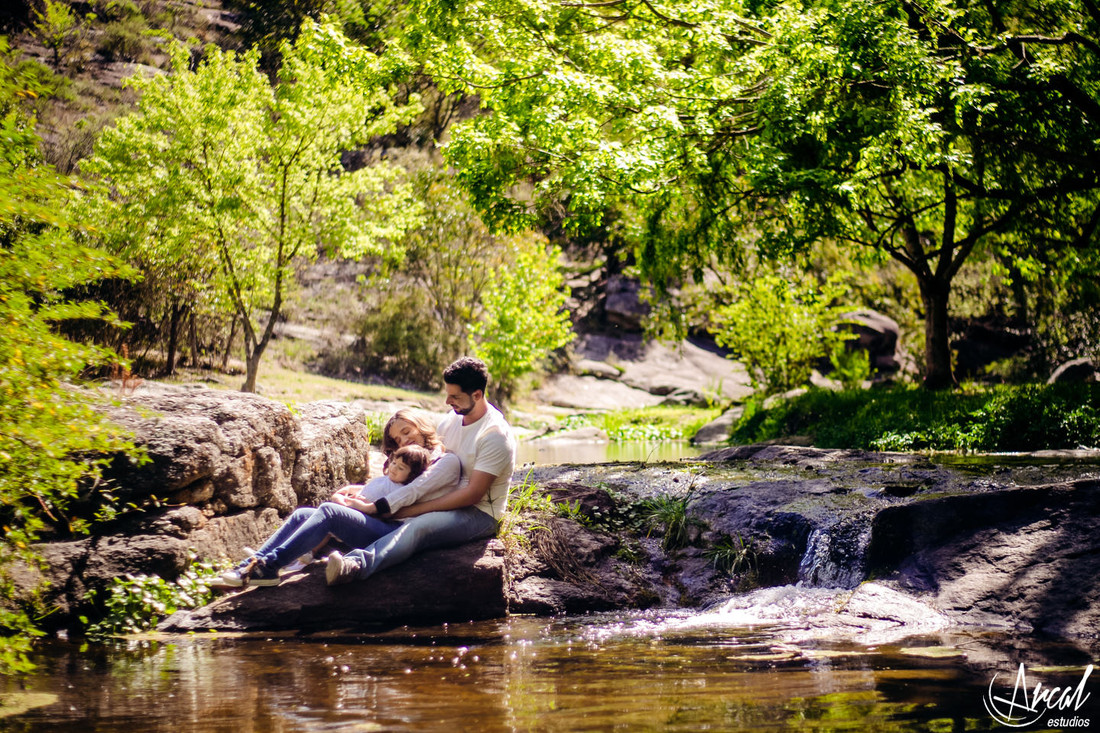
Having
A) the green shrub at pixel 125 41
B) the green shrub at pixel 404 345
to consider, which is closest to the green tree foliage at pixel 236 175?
the green shrub at pixel 404 345

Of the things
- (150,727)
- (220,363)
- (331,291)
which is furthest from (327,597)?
(331,291)

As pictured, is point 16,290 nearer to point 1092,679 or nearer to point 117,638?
point 117,638

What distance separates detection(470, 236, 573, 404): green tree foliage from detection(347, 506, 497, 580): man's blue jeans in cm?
1903

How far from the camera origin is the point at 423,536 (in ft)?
20.3

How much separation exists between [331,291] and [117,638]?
83.9ft

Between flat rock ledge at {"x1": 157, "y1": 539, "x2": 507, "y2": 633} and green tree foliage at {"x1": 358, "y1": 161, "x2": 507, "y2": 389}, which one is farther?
green tree foliage at {"x1": 358, "y1": 161, "x2": 507, "y2": 389}

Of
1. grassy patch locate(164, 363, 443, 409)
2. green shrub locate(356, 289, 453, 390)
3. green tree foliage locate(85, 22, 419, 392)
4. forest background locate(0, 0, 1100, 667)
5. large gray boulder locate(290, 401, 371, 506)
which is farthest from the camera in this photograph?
green shrub locate(356, 289, 453, 390)

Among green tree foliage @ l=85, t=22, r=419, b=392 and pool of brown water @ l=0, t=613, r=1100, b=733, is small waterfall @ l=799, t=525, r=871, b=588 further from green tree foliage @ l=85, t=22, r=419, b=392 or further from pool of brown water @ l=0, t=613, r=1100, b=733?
green tree foliage @ l=85, t=22, r=419, b=392

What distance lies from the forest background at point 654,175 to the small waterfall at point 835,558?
5408 mm

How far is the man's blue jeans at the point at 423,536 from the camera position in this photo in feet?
19.4

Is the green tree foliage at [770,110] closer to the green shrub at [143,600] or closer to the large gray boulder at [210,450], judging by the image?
the large gray boulder at [210,450]

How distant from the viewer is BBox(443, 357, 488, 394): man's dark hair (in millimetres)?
6309

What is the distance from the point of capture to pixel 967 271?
91.2 ft

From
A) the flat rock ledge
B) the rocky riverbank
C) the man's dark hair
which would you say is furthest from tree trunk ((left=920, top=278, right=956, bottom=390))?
the flat rock ledge
